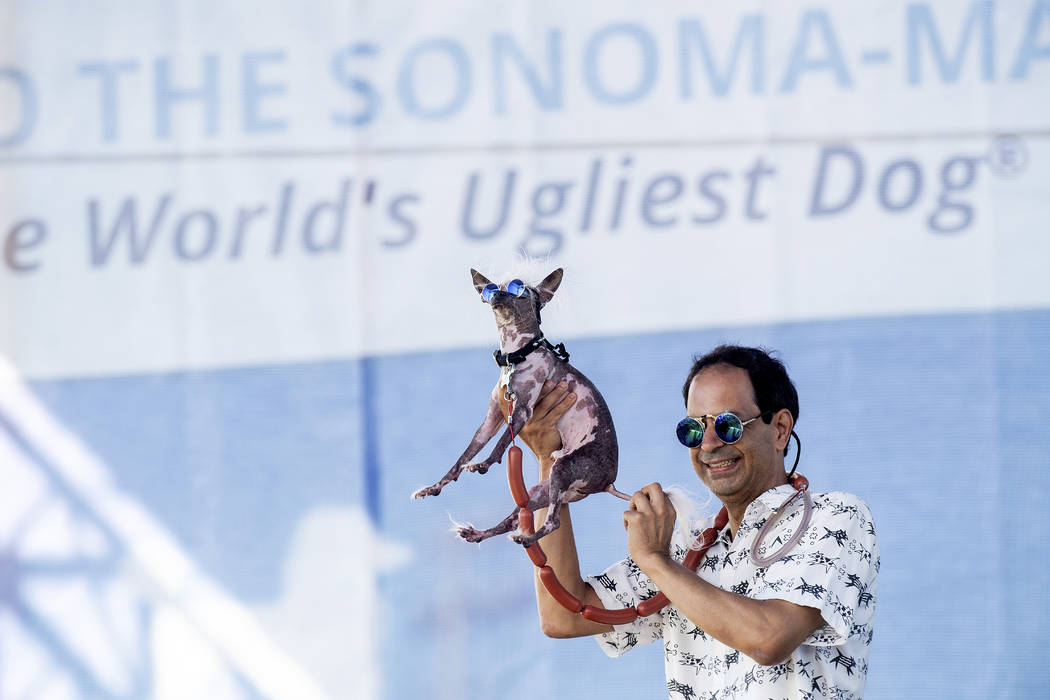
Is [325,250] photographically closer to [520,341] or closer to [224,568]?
[224,568]

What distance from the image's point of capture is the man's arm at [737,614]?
1.42m

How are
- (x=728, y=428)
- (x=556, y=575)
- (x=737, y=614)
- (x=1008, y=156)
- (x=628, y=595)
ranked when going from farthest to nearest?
(x=1008, y=156), (x=628, y=595), (x=556, y=575), (x=728, y=428), (x=737, y=614)

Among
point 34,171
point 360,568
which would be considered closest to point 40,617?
point 360,568

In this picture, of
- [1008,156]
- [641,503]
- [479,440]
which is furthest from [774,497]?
[1008,156]

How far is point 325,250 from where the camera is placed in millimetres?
2781

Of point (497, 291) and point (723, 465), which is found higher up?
point (497, 291)

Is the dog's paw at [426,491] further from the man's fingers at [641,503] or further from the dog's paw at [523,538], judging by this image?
the man's fingers at [641,503]

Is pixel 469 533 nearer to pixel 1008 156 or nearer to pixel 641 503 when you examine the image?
pixel 641 503

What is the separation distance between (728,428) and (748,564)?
0.20 meters

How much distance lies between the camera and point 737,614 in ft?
4.66

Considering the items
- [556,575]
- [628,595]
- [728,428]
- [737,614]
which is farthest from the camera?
[628,595]

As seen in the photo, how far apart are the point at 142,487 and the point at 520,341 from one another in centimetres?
156

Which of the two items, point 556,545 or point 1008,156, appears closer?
point 556,545

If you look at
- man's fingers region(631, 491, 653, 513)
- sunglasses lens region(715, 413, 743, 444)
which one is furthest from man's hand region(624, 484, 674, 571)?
sunglasses lens region(715, 413, 743, 444)
